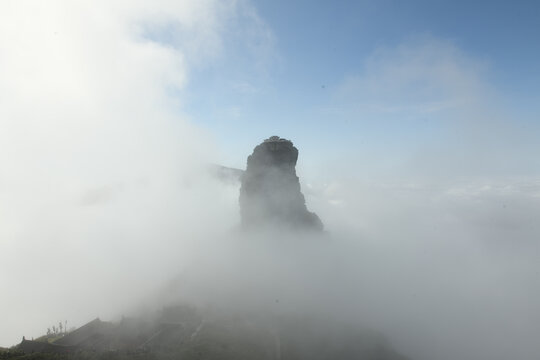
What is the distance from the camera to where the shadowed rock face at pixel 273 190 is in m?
102

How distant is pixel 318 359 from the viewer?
4791cm

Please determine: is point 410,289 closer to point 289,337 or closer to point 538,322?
point 538,322

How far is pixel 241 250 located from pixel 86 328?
61.1 metres

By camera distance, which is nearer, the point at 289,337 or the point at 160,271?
the point at 289,337

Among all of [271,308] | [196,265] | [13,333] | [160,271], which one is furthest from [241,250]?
[13,333]

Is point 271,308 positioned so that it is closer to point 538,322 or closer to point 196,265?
point 196,265

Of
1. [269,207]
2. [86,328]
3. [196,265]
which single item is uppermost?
[269,207]

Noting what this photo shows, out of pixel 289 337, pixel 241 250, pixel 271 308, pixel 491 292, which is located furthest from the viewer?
pixel 491 292

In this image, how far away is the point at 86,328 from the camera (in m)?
59.5

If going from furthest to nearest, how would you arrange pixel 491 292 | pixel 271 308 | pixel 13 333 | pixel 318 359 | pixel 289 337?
pixel 491 292 → pixel 13 333 → pixel 271 308 → pixel 289 337 → pixel 318 359

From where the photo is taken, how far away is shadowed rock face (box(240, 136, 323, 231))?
102438mm

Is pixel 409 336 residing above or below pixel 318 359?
below

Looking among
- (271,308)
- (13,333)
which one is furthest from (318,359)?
(13,333)

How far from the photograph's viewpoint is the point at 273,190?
104688 mm
